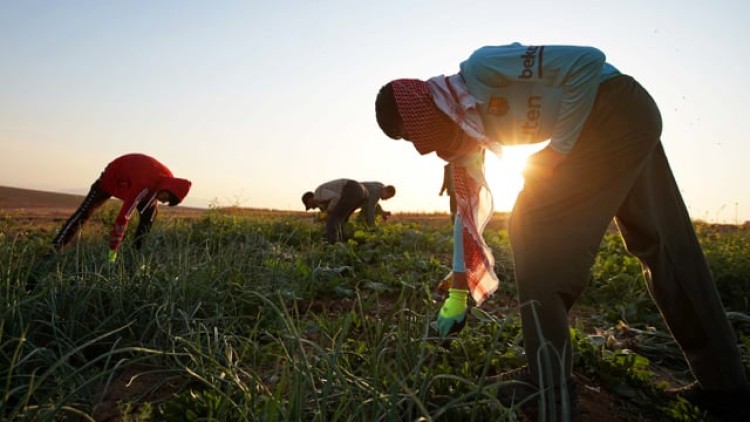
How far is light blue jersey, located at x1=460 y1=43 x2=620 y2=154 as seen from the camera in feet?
5.77

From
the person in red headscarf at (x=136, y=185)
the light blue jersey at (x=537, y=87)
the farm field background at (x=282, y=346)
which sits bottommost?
the farm field background at (x=282, y=346)

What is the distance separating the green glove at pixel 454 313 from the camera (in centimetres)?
221

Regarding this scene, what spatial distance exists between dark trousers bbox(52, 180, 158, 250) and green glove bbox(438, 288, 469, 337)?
3.19 metres

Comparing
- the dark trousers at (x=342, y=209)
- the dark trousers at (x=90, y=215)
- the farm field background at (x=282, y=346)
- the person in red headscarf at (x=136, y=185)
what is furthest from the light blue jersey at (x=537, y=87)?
the dark trousers at (x=342, y=209)

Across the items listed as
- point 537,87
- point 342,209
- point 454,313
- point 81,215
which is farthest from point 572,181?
point 342,209

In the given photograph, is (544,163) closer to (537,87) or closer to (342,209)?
(537,87)

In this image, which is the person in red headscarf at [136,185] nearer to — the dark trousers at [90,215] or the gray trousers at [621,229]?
the dark trousers at [90,215]

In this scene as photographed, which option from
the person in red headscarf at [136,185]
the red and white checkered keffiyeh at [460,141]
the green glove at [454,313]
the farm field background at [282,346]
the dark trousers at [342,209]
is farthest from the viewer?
the dark trousers at [342,209]

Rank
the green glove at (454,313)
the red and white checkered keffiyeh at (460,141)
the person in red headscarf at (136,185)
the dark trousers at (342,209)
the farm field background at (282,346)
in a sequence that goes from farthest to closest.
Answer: the dark trousers at (342,209)
the person in red headscarf at (136,185)
the green glove at (454,313)
the red and white checkered keffiyeh at (460,141)
the farm field background at (282,346)

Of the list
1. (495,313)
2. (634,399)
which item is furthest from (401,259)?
(634,399)

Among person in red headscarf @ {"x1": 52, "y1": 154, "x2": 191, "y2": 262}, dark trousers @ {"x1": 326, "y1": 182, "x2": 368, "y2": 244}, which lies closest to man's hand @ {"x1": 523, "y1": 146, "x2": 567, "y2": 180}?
person in red headscarf @ {"x1": 52, "y1": 154, "x2": 191, "y2": 262}

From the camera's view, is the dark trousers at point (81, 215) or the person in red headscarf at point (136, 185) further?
the person in red headscarf at point (136, 185)

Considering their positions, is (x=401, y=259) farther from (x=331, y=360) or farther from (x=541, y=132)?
(x=331, y=360)

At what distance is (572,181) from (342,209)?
189 inches
